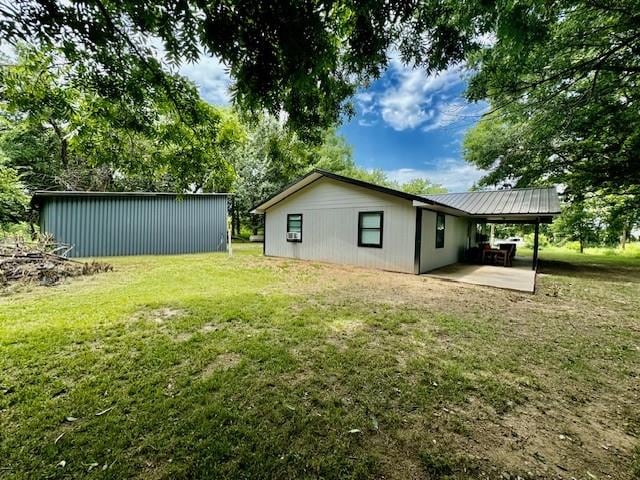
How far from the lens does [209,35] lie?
1.75 m

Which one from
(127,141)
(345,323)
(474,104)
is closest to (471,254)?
(474,104)

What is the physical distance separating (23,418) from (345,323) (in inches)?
128

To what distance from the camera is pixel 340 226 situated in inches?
396

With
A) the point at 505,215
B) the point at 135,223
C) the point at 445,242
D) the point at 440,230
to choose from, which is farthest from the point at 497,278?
the point at 135,223

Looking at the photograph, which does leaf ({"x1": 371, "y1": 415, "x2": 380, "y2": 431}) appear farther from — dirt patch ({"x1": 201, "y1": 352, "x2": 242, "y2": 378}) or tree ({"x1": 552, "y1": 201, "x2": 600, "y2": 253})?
tree ({"x1": 552, "y1": 201, "x2": 600, "y2": 253})

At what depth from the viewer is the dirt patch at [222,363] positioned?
8.78ft

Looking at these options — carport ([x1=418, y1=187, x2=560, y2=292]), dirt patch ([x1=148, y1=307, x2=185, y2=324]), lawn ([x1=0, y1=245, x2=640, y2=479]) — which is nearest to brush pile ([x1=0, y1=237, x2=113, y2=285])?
lawn ([x1=0, y1=245, x2=640, y2=479])

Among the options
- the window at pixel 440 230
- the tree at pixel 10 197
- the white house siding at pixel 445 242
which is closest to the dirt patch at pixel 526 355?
the white house siding at pixel 445 242

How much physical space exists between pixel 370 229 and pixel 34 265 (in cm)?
900

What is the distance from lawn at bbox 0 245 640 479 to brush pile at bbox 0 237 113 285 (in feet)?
6.19

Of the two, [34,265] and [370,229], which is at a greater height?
[370,229]

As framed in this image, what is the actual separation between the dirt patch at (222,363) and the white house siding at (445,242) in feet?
22.6

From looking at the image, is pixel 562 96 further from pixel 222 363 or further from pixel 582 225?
pixel 582 225

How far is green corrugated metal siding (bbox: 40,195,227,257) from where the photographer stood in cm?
1119
